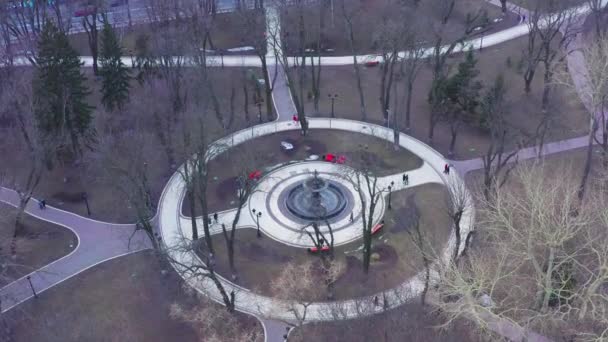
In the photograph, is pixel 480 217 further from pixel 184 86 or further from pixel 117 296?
pixel 184 86

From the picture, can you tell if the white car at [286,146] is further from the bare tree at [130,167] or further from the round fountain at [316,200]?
the bare tree at [130,167]

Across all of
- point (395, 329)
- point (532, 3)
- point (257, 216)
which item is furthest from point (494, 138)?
point (532, 3)

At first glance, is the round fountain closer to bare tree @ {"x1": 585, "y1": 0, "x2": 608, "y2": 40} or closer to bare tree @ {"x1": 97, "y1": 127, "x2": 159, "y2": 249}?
bare tree @ {"x1": 97, "y1": 127, "x2": 159, "y2": 249}

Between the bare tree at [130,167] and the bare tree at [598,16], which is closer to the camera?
the bare tree at [130,167]

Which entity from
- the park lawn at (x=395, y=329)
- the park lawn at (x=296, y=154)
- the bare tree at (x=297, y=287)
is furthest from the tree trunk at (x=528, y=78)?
the bare tree at (x=297, y=287)

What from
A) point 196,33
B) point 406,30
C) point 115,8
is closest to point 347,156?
point 406,30

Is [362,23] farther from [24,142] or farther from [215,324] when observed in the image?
[215,324]

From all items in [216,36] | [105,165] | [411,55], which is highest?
[216,36]
